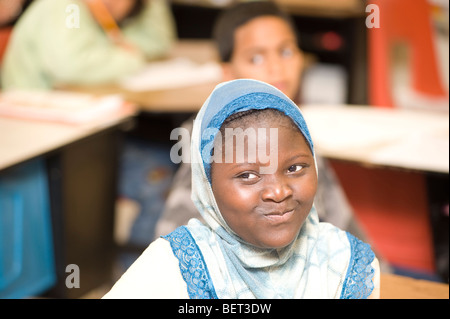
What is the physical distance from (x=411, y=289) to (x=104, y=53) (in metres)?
1.88

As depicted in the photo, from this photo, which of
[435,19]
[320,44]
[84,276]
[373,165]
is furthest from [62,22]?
[320,44]

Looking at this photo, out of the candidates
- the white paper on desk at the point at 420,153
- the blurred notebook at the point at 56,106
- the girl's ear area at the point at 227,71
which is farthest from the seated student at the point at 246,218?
the blurred notebook at the point at 56,106

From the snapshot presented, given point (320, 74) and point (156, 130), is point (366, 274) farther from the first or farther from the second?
point (320, 74)

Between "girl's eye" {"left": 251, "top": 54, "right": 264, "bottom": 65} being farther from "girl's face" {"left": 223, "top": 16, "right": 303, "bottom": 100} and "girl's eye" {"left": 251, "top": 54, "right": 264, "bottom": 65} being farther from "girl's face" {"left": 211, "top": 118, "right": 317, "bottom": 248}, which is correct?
"girl's face" {"left": 211, "top": 118, "right": 317, "bottom": 248}

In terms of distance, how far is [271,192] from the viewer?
2.82 feet

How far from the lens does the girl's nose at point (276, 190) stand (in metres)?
0.86

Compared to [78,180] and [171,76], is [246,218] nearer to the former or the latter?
[78,180]

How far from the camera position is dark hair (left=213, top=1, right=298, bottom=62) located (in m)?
1.93

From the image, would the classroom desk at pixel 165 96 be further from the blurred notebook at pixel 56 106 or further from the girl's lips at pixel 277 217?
the girl's lips at pixel 277 217

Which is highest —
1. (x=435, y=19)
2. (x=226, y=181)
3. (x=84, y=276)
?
(x=435, y=19)

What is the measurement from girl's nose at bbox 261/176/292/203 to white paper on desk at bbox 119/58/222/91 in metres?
1.87

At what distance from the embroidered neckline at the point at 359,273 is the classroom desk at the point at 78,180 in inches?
44.1

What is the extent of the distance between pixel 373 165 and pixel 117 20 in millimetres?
1656

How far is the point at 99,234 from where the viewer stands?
96.0 inches
